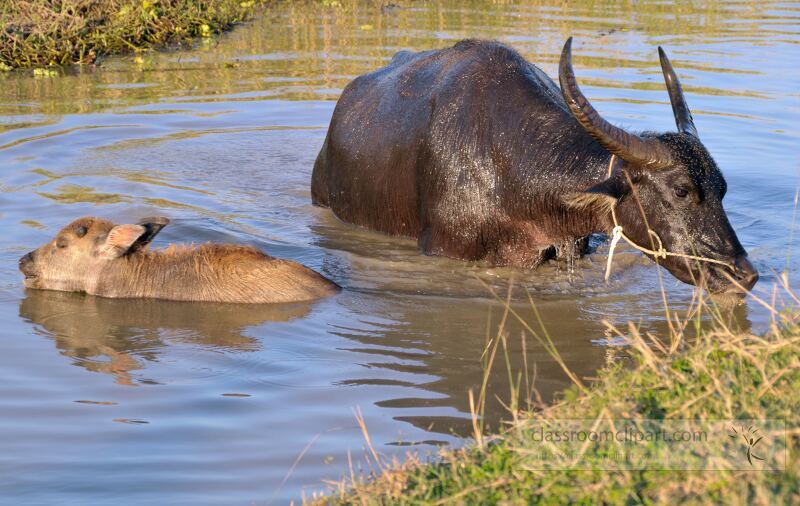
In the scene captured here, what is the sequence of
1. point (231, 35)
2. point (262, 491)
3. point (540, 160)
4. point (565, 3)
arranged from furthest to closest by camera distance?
1. point (565, 3)
2. point (231, 35)
3. point (540, 160)
4. point (262, 491)

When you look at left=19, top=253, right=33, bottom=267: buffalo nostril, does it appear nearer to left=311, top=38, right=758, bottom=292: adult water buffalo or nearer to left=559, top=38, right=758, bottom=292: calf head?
left=311, top=38, right=758, bottom=292: adult water buffalo

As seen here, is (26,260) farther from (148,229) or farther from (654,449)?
(654,449)

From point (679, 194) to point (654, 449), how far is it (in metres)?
3.26

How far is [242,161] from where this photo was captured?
1108 centimetres

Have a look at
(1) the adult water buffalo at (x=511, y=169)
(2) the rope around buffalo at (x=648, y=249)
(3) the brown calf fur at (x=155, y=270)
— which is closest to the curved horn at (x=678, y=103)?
(1) the adult water buffalo at (x=511, y=169)

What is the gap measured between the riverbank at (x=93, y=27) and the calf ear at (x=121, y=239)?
7.17 m

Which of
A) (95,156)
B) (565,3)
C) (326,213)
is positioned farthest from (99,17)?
(565,3)

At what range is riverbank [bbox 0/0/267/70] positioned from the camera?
1398 cm

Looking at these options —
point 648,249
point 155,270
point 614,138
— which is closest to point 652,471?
point 614,138

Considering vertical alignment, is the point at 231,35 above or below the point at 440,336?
above

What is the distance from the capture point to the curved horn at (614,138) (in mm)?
6578

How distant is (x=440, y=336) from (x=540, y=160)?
62.9 inches

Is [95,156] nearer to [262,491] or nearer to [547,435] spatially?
[262,491]

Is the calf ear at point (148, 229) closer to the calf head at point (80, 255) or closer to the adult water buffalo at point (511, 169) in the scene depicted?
the calf head at point (80, 255)
